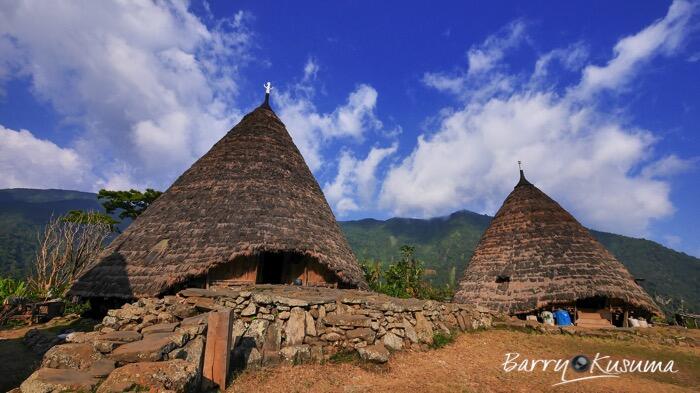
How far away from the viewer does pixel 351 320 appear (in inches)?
267

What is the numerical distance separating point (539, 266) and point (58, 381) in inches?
567

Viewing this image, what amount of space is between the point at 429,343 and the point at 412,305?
3.04 ft

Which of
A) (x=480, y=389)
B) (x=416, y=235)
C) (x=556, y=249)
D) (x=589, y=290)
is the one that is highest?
(x=416, y=235)

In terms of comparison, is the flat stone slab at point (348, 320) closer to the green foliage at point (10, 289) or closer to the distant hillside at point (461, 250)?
the green foliage at point (10, 289)

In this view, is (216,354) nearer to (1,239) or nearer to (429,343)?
(429,343)

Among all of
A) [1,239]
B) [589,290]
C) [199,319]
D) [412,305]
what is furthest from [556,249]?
[1,239]

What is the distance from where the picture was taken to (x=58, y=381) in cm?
348

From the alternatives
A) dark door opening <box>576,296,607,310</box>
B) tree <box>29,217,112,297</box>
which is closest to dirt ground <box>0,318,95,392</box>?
tree <box>29,217,112,297</box>

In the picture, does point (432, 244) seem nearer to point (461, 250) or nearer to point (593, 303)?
point (461, 250)

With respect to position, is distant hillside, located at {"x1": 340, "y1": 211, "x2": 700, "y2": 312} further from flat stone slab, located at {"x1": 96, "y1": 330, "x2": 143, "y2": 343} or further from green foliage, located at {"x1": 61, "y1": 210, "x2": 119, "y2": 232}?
flat stone slab, located at {"x1": 96, "y1": 330, "x2": 143, "y2": 343}

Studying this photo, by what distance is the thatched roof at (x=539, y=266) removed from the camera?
11992mm

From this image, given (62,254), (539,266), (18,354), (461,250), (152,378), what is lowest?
(18,354)

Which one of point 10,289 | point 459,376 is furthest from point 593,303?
point 10,289

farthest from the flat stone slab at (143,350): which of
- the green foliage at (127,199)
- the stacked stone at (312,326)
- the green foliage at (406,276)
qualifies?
the green foliage at (127,199)
